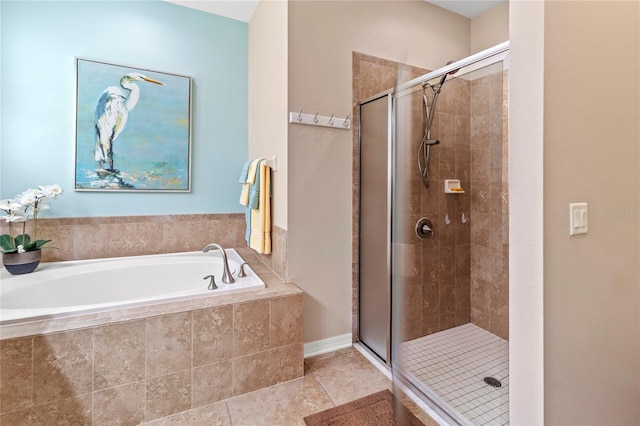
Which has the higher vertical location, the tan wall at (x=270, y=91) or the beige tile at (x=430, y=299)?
the tan wall at (x=270, y=91)

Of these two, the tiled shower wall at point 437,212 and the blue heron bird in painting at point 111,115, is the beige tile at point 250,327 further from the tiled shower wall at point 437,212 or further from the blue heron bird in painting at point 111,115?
the blue heron bird in painting at point 111,115

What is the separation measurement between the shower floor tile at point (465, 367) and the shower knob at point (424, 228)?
0.56 m

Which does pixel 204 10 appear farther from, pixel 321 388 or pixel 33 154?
pixel 321 388

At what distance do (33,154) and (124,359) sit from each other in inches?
71.8

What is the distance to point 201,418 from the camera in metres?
1.51

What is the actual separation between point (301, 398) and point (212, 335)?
0.61m

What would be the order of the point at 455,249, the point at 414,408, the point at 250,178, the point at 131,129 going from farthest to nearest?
the point at 131,129
the point at 250,178
the point at 455,249
the point at 414,408

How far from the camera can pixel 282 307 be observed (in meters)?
1.78

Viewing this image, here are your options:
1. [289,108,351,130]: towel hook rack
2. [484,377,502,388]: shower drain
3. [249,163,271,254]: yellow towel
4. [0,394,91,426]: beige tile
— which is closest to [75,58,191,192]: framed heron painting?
[249,163,271,254]: yellow towel

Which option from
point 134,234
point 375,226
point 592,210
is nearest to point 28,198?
point 134,234

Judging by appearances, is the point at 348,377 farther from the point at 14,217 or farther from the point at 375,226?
the point at 14,217

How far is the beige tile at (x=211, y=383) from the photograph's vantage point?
1.57m

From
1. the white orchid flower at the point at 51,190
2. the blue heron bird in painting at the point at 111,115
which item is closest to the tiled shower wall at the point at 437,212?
the blue heron bird in painting at the point at 111,115

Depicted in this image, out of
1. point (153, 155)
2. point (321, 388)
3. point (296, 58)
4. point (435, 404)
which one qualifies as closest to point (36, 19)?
point (153, 155)
